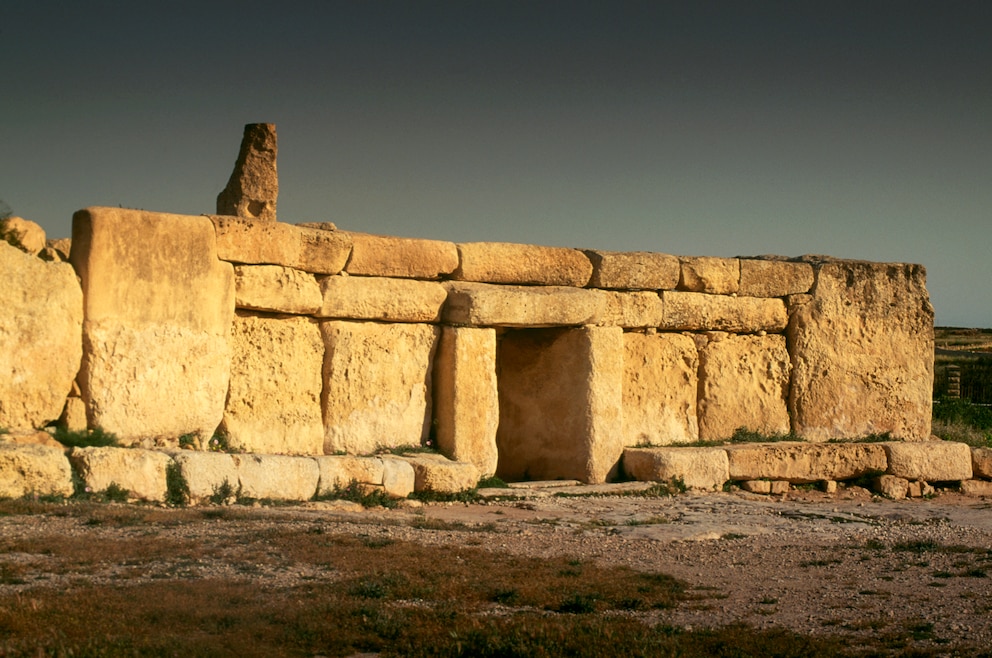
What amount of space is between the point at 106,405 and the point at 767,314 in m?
7.92

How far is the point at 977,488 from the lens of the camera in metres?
14.9

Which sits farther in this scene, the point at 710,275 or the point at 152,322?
the point at 710,275

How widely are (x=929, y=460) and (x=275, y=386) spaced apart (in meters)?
7.88

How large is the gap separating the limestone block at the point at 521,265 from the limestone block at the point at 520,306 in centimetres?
17

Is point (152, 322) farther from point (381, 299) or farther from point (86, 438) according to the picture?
point (381, 299)

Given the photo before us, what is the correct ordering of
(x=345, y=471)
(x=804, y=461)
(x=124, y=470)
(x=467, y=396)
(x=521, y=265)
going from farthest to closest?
(x=804, y=461)
(x=521, y=265)
(x=467, y=396)
(x=345, y=471)
(x=124, y=470)

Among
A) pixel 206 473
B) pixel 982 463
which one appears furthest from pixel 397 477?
pixel 982 463

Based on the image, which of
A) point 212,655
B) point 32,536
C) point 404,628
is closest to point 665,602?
point 404,628

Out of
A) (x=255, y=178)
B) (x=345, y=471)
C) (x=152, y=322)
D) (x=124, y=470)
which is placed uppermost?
(x=255, y=178)

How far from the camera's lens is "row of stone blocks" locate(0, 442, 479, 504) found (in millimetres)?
9078

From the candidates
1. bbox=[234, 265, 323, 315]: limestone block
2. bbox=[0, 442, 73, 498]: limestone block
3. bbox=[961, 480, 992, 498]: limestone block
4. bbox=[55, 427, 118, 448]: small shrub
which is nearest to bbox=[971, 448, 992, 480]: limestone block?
bbox=[961, 480, 992, 498]: limestone block

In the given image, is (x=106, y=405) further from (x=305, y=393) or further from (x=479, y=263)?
(x=479, y=263)

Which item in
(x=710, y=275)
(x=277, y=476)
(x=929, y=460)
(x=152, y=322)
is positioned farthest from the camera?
(x=929, y=460)

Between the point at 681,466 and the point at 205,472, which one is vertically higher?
the point at 205,472
